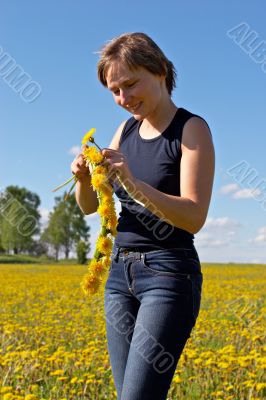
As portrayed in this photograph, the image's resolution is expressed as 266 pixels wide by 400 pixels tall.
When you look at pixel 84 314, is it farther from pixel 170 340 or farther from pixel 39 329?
pixel 170 340

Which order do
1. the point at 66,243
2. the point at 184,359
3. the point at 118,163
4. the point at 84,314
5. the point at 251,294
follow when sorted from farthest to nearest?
the point at 66,243 < the point at 251,294 < the point at 84,314 < the point at 184,359 < the point at 118,163

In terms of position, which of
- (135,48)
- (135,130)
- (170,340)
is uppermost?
(135,48)

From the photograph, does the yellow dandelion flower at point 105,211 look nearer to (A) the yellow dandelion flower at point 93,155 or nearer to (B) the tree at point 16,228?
(A) the yellow dandelion flower at point 93,155

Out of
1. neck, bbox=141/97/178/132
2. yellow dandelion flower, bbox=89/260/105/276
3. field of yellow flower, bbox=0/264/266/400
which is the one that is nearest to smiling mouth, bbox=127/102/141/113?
neck, bbox=141/97/178/132

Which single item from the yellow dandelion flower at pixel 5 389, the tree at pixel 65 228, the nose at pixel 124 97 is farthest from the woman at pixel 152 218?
the tree at pixel 65 228

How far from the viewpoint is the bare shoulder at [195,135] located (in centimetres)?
252

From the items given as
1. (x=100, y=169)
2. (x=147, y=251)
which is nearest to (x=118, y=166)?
(x=100, y=169)

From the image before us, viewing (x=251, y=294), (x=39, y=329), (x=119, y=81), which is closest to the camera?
(x=119, y=81)

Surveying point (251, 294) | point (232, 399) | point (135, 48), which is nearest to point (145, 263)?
point (135, 48)

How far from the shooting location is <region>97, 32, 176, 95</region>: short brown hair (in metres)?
2.56

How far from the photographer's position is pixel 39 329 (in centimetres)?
743

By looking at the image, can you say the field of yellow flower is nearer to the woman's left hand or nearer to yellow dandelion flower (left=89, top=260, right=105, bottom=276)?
yellow dandelion flower (left=89, top=260, right=105, bottom=276)

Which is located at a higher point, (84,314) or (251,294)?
(251,294)

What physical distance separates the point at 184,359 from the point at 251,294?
25.6 feet
